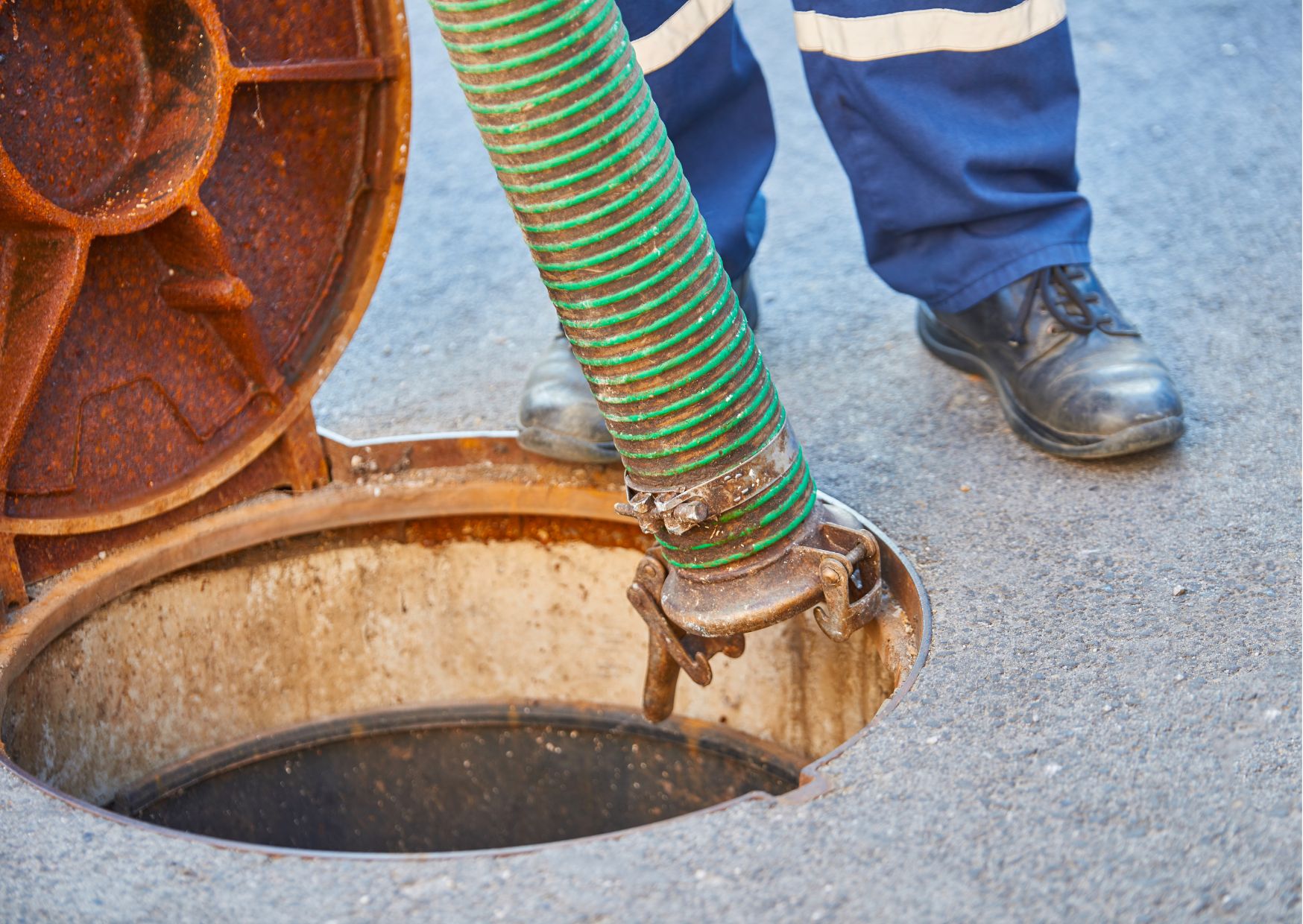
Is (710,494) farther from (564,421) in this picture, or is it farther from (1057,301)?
(1057,301)

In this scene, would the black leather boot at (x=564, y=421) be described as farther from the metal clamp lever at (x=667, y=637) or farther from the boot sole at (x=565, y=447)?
the metal clamp lever at (x=667, y=637)

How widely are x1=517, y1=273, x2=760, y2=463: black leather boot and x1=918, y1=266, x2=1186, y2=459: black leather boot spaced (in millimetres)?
466

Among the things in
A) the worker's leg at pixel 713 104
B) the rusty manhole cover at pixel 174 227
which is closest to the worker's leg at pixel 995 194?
the worker's leg at pixel 713 104

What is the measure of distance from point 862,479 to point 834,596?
0.45 m

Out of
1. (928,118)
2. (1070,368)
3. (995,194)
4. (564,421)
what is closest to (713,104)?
(928,118)

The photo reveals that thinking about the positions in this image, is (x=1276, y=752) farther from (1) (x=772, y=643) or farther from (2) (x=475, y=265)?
(2) (x=475, y=265)

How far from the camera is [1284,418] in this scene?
2.10 metres

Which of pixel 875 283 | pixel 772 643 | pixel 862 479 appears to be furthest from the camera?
pixel 875 283

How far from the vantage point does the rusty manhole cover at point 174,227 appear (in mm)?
1691

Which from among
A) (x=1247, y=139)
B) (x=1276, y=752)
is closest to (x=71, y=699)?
(x=1276, y=752)

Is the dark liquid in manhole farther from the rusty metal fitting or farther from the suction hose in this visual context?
the suction hose

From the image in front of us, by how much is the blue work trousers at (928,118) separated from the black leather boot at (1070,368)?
0.05 metres

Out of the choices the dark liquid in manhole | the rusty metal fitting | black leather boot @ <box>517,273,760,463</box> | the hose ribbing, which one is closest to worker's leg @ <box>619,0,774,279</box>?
black leather boot @ <box>517,273,760,463</box>

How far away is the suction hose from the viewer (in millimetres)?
1381
